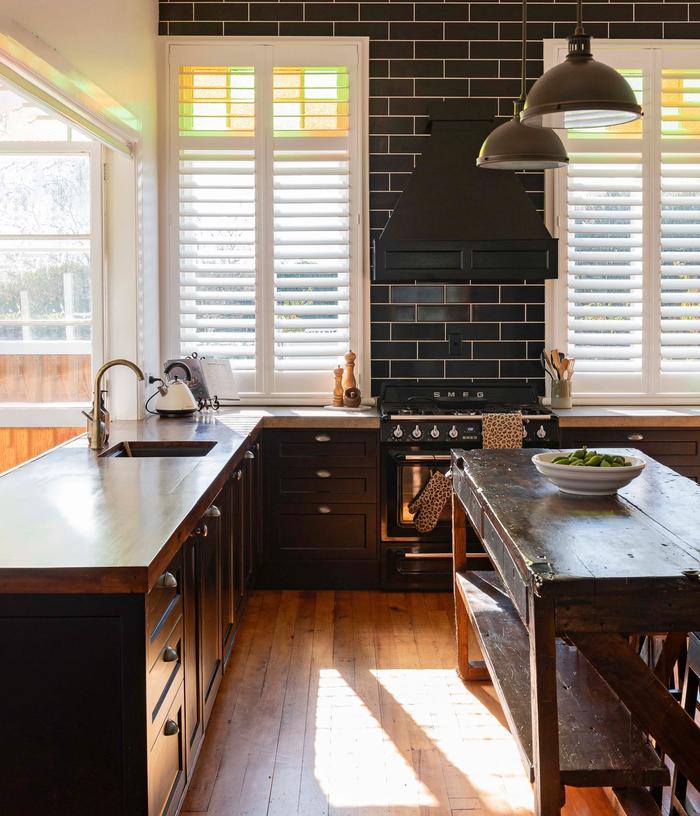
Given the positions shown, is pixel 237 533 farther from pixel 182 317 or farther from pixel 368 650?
pixel 182 317

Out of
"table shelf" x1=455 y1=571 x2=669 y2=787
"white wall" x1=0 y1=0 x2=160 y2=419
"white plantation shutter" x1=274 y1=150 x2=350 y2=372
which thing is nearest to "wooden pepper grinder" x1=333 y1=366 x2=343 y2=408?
"white plantation shutter" x1=274 y1=150 x2=350 y2=372

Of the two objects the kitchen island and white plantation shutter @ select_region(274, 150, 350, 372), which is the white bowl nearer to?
the kitchen island

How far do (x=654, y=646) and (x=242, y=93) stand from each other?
12.1ft

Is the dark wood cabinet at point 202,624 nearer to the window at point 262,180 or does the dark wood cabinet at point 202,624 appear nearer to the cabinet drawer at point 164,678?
the cabinet drawer at point 164,678

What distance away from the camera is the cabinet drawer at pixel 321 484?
4738mm

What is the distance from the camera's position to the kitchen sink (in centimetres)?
377

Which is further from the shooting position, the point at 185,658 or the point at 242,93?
the point at 242,93

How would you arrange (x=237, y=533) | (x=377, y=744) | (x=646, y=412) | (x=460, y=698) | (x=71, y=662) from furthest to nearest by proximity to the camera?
1. (x=646, y=412)
2. (x=237, y=533)
3. (x=460, y=698)
4. (x=377, y=744)
5. (x=71, y=662)

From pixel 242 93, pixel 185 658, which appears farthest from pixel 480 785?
pixel 242 93

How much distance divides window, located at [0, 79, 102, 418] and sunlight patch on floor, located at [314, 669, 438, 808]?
83.1 inches

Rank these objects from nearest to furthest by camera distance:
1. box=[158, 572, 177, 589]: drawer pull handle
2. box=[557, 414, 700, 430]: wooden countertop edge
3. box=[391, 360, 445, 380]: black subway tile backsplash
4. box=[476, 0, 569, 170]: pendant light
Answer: box=[158, 572, 177, 589]: drawer pull handle, box=[476, 0, 569, 170]: pendant light, box=[557, 414, 700, 430]: wooden countertop edge, box=[391, 360, 445, 380]: black subway tile backsplash

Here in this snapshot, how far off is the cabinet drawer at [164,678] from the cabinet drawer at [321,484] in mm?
2313

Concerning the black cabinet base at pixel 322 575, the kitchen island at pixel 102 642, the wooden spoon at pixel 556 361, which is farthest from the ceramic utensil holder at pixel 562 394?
the kitchen island at pixel 102 642

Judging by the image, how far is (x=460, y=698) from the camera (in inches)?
135
